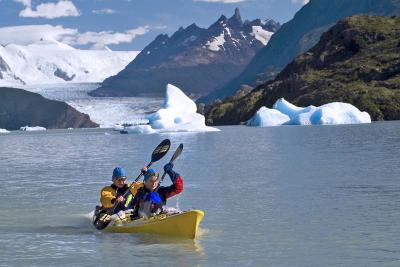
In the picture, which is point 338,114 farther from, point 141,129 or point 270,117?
point 141,129

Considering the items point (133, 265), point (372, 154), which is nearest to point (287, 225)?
point (133, 265)

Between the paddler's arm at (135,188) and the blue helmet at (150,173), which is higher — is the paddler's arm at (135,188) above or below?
below

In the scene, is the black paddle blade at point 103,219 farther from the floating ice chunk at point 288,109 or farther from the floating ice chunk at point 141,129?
the floating ice chunk at point 288,109

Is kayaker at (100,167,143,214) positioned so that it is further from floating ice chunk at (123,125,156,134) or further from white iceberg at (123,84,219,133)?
floating ice chunk at (123,125,156,134)

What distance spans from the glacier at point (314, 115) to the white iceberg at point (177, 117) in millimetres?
25597

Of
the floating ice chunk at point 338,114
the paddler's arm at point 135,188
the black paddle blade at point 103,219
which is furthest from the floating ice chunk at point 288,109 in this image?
the black paddle blade at point 103,219

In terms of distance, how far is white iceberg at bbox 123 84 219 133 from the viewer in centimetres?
14762

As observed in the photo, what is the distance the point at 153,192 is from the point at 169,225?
Result: 1.37 meters

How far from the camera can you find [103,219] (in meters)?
24.9

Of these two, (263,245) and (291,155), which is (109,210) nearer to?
(263,245)

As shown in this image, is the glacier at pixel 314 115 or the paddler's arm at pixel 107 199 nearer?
the paddler's arm at pixel 107 199

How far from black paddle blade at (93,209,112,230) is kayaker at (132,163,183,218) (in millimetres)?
1297

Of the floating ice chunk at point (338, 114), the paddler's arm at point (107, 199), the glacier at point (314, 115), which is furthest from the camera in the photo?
the glacier at point (314, 115)

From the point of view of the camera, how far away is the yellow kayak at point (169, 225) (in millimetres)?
22281
